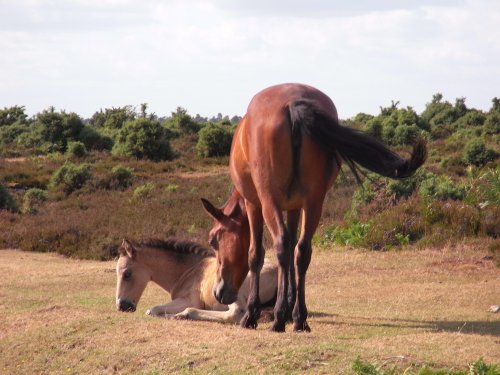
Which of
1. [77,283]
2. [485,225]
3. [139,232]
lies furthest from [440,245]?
[139,232]

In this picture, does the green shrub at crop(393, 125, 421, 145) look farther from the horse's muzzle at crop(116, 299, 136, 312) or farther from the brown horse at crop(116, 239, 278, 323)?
the horse's muzzle at crop(116, 299, 136, 312)

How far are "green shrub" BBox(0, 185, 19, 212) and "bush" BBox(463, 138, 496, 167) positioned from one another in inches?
650

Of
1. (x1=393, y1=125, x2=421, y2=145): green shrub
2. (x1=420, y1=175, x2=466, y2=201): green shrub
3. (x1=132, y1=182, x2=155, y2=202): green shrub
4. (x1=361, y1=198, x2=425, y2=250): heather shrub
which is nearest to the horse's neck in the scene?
(x1=361, y1=198, x2=425, y2=250): heather shrub

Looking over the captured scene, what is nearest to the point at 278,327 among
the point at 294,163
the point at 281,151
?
the point at 294,163

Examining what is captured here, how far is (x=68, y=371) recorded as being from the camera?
862 cm

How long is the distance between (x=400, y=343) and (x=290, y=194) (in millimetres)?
1835

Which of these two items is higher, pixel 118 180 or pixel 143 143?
pixel 143 143

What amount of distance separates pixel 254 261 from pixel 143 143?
3530 centimetres

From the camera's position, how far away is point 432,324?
998 centimetres

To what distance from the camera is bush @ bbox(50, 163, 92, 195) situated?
107ft

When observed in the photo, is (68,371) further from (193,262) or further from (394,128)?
Answer: (394,128)

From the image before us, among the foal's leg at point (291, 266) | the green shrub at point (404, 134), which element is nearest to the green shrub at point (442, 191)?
the foal's leg at point (291, 266)

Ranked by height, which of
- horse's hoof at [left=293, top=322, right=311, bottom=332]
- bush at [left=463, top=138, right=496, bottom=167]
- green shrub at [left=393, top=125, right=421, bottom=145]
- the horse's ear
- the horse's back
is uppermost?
green shrub at [left=393, top=125, right=421, bottom=145]

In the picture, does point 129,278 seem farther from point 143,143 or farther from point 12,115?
point 12,115
